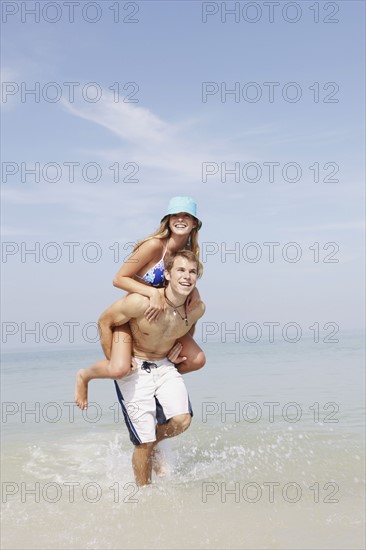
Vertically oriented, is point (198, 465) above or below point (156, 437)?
below

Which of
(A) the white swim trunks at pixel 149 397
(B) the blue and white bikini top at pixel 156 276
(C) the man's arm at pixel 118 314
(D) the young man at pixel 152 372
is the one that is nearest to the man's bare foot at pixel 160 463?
(D) the young man at pixel 152 372

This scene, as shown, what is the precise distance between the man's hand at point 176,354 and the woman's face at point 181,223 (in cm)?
117

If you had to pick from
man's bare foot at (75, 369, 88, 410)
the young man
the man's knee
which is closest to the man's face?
the young man

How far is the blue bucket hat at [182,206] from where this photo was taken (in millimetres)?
5543

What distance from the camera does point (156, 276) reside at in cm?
570

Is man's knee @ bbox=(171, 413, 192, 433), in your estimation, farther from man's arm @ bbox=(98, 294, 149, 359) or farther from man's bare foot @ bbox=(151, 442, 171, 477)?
man's arm @ bbox=(98, 294, 149, 359)

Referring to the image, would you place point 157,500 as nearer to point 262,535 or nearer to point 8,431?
point 262,535

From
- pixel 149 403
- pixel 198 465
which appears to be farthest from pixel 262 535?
pixel 198 465

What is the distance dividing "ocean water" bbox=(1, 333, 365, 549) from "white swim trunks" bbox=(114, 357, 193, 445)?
54 cm

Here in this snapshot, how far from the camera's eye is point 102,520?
489cm

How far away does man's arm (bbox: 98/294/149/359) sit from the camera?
5.55m

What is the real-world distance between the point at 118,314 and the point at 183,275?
2.37ft

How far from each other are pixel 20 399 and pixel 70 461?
6.30 m

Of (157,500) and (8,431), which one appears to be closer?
(157,500)
